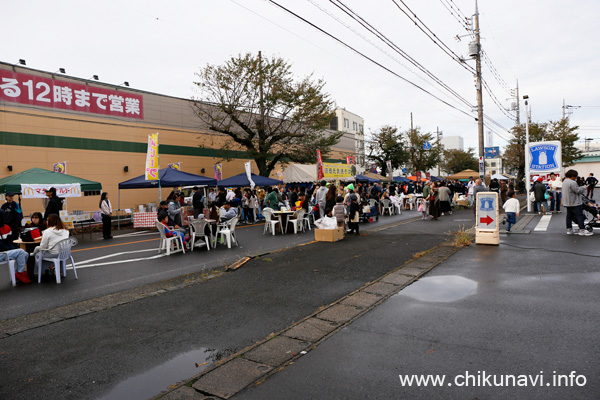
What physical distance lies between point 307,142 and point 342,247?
1724 centimetres

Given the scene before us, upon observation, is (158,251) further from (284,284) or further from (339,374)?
(339,374)

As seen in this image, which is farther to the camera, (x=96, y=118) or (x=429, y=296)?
(x=96, y=118)

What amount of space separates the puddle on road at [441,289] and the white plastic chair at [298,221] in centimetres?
746

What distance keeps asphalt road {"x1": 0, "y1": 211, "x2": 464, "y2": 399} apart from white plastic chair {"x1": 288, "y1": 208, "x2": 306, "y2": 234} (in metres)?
4.41

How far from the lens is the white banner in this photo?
1186 centimetres

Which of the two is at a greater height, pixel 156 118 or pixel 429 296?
pixel 156 118

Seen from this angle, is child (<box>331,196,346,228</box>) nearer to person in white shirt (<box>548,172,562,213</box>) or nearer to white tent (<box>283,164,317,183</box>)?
person in white shirt (<box>548,172,562,213</box>)

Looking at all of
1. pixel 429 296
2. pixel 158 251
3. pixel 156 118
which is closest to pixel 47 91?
pixel 156 118

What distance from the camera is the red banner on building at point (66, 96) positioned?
56.9ft

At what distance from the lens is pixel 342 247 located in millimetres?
9773

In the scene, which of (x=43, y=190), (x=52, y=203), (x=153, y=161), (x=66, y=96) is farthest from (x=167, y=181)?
(x=66, y=96)

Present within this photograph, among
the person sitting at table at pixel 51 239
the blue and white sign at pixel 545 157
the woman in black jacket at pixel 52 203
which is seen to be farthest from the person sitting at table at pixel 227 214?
the blue and white sign at pixel 545 157

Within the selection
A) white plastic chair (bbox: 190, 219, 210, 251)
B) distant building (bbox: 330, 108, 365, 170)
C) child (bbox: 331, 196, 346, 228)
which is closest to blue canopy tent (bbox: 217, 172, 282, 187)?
white plastic chair (bbox: 190, 219, 210, 251)

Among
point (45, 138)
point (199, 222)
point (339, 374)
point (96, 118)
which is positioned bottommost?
point (339, 374)
